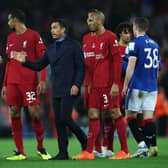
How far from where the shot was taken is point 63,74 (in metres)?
11.4

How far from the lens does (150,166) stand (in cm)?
1043

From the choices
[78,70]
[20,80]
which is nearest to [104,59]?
[78,70]

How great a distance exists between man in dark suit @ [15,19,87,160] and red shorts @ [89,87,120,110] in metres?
0.37

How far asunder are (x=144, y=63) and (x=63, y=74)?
1.28 meters

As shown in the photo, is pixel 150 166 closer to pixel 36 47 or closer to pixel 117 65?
pixel 117 65

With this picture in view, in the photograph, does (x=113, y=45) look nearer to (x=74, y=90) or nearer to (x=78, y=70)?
(x=78, y=70)

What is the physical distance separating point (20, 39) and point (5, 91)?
2.60 ft

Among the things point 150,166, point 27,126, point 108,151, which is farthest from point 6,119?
point 150,166

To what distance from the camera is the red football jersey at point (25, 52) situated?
11.9 metres

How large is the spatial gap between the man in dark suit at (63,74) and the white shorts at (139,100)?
99cm

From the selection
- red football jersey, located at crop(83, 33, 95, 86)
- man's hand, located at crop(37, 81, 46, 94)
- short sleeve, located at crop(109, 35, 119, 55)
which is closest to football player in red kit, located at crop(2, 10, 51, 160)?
man's hand, located at crop(37, 81, 46, 94)

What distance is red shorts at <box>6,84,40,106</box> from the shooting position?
466 inches

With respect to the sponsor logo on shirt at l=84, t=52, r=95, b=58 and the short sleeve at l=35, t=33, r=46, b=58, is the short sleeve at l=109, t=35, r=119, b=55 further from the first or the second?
the short sleeve at l=35, t=33, r=46, b=58

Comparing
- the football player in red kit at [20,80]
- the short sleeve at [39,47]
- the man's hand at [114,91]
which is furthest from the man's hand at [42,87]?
the man's hand at [114,91]
